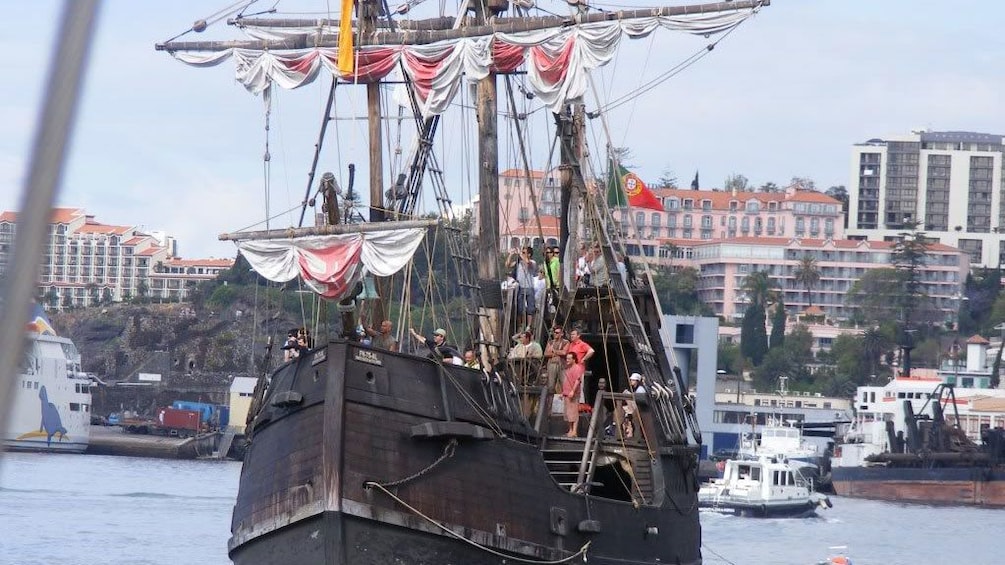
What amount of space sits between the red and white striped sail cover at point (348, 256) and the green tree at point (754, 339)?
145 metres

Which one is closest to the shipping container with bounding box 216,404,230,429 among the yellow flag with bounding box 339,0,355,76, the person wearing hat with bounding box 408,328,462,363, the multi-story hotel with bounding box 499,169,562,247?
the multi-story hotel with bounding box 499,169,562,247

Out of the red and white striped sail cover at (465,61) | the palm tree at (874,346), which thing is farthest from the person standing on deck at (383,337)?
the palm tree at (874,346)

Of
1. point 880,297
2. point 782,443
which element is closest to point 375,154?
point 782,443

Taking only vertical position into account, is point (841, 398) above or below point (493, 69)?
below

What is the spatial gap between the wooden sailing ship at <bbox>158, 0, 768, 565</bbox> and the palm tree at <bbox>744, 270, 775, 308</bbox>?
14883cm

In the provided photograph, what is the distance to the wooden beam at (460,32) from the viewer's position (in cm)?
2791

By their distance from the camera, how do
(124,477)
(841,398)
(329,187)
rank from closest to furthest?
1. (329,187)
2. (124,477)
3. (841,398)

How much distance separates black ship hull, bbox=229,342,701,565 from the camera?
18609mm

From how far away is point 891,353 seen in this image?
165375 millimetres

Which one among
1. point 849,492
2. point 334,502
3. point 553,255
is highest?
point 553,255

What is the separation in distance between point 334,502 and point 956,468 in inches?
3033

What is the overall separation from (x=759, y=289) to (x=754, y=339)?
1282 cm

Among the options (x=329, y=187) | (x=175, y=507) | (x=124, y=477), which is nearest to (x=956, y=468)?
(x=124, y=477)

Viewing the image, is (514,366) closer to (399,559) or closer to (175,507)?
(399,559)
